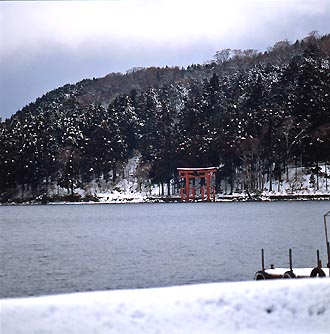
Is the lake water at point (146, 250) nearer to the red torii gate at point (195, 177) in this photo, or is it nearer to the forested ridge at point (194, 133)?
the forested ridge at point (194, 133)

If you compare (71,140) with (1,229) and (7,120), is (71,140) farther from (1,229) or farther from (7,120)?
(1,229)

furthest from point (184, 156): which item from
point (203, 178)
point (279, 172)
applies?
point (279, 172)

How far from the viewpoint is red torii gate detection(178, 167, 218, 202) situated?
76.9m

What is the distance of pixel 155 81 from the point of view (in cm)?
13275

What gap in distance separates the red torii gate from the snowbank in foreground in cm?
6738

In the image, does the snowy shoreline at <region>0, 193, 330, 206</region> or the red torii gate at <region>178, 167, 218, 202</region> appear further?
the red torii gate at <region>178, 167, 218, 202</region>

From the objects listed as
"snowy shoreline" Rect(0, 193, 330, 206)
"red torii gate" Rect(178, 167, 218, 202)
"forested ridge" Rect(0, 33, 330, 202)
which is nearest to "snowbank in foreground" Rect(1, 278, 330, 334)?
"forested ridge" Rect(0, 33, 330, 202)

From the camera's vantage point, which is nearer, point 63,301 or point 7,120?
point 63,301

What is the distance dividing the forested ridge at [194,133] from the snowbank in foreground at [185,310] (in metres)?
59.5

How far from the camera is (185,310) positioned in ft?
27.5

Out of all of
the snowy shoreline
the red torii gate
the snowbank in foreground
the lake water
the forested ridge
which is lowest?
the lake water

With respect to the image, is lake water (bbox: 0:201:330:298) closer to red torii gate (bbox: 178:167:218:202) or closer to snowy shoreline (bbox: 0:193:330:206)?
snowy shoreline (bbox: 0:193:330:206)

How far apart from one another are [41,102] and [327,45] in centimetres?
5968

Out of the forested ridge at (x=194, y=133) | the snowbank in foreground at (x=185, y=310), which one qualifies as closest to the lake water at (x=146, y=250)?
the snowbank in foreground at (x=185, y=310)
